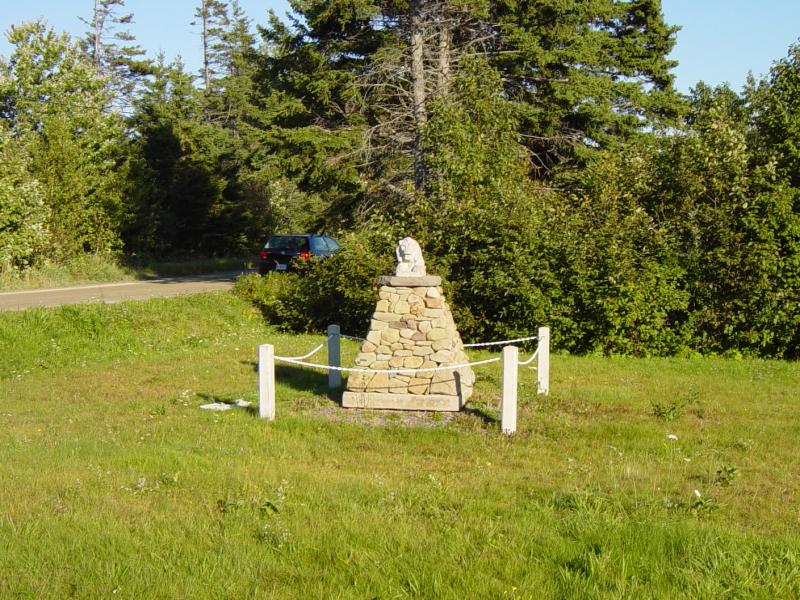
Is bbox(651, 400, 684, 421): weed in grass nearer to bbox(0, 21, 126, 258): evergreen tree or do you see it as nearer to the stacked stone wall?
the stacked stone wall

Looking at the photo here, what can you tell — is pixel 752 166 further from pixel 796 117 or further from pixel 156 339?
pixel 156 339

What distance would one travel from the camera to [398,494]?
264 inches

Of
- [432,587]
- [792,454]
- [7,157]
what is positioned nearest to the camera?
[432,587]

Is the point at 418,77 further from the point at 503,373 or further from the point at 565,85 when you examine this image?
the point at 503,373

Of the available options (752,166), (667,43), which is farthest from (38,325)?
(667,43)

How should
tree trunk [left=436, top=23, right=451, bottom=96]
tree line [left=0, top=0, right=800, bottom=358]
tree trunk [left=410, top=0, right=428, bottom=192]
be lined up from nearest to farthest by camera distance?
tree line [left=0, top=0, right=800, bottom=358] < tree trunk [left=410, top=0, right=428, bottom=192] < tree trunk [left=436, top=23, right=451, bottom=96]

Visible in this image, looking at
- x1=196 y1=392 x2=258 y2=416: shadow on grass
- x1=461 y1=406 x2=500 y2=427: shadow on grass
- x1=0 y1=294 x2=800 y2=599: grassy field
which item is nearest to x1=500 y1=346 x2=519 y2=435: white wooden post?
x1=0 y1=294 x2=800 y2=599: grassy field

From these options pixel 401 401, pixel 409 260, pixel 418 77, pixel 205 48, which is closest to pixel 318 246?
pixel 418 77

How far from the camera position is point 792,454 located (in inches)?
327

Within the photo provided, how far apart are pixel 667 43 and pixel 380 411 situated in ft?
77.9

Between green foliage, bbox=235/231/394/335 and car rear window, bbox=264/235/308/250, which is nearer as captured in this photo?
green foliage, bbox=235/231/394/335

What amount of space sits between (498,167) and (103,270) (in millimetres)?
16991

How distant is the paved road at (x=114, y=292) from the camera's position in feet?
68.2

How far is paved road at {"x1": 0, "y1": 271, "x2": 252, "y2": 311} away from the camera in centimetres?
2078
